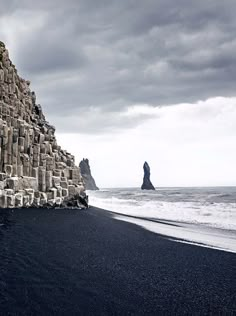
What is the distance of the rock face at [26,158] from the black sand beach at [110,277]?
20.1 metres

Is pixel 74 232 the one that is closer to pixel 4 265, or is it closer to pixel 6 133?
pixel 4 265

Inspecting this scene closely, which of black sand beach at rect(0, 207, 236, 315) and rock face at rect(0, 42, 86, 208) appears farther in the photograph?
rock face at rect(0, 42, 86, 208)

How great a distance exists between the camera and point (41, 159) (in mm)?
43875

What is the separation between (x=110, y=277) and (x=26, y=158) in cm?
3288

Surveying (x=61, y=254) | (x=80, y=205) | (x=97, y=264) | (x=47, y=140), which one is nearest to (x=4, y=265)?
(x=61, y=254)

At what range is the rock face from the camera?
37875 millimetres

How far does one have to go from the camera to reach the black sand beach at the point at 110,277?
9.01 m

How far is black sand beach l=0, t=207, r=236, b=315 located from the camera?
9008mm

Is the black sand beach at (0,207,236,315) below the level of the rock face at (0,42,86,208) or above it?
below

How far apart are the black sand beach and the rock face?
20.1 m

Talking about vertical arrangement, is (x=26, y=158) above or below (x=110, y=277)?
above

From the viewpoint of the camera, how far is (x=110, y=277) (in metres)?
11.6

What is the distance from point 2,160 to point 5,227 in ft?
62.1

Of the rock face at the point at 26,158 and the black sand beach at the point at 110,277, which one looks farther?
the rock face at the point at 26,158
